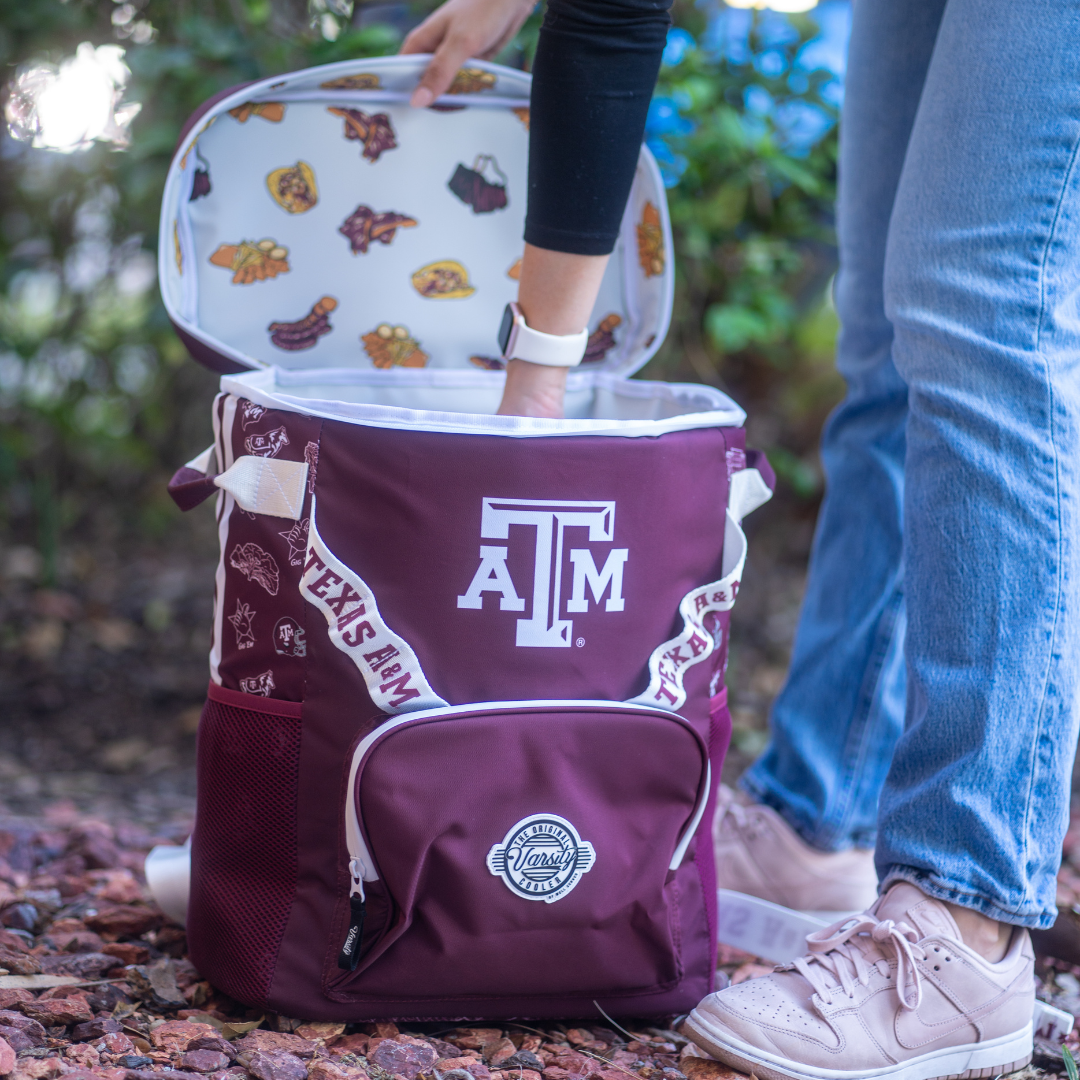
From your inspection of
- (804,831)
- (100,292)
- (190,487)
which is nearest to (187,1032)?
(190,487)

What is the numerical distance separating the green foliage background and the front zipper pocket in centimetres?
102

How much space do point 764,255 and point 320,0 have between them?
0.86 meters

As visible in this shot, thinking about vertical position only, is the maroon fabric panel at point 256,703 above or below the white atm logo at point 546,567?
below

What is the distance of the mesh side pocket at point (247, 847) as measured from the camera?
0.92 metres

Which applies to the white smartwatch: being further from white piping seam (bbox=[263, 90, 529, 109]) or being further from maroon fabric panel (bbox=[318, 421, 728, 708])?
white piping seam (bbox=[263, 90, 529, 109])

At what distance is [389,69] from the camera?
4.06 feet

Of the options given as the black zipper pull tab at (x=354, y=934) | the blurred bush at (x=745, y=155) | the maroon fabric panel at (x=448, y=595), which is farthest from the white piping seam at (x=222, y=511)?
the blurred bush at (x=745, y=155)

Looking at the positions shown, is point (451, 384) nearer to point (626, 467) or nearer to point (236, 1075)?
point (626, 467)

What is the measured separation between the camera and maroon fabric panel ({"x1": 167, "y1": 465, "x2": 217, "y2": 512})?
0.98 metres

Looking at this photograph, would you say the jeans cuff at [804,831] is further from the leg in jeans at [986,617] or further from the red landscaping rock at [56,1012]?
the red landscaping rock at [56,1012]

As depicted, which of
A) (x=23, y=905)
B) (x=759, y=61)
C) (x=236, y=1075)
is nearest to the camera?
(x=236, y=1075)

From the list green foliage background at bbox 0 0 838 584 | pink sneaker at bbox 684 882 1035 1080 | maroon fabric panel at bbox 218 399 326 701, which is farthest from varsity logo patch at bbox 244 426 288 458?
green foliage background at bbox 0 0 838 584

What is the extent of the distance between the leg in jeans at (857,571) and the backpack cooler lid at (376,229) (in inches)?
9.1

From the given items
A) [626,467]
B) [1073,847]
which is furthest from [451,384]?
[1073,847]
